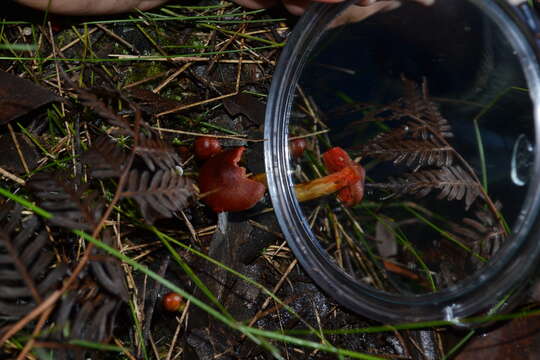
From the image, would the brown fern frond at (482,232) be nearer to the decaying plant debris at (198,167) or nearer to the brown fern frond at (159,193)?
Answer: the decaying plant debris at (198,167)

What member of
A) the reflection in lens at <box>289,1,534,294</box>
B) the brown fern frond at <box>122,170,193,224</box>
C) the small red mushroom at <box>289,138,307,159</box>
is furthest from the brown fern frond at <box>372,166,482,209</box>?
the brown fern frond at <box>122,170,193,224</box>

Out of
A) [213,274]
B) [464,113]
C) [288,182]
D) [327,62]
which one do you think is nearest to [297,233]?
[288,182]

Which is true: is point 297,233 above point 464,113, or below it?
below

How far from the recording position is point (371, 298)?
206cm

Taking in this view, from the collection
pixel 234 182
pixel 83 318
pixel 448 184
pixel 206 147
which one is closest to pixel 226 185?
pixel 234 182

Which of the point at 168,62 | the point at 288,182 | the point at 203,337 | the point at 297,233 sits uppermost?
the point at 168,62

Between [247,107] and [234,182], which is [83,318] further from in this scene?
[247,107]

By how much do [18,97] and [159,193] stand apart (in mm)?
970

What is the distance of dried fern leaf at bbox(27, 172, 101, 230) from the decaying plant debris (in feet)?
0.70

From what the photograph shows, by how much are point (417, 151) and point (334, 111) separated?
1.63 feet

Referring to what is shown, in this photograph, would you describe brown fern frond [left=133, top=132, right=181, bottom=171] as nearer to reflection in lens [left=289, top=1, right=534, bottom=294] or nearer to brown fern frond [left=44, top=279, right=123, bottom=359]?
brown fern frond [left=44, top=279, right=123, bottom=359]

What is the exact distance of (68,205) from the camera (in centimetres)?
148

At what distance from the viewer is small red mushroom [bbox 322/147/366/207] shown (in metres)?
2.19

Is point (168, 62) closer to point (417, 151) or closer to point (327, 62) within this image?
point (327, 62)
